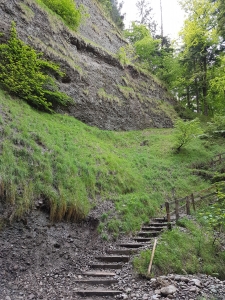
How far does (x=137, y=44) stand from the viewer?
90.0 feet

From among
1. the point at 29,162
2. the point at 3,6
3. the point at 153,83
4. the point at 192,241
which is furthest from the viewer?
the point at 153,83

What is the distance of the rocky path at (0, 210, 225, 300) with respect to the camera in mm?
5344

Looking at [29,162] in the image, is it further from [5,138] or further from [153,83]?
[153,83]

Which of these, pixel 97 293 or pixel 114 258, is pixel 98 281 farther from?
pixel 114 258

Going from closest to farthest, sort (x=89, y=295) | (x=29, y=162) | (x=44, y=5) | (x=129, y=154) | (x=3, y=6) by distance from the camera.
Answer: (x=89, y=295), (x=29, y=162), (x=3, y=6), (x=129, y=154), (x=44, y=5)

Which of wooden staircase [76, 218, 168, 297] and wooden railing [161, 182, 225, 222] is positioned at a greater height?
wooden railing [161, 182, 225, 222]

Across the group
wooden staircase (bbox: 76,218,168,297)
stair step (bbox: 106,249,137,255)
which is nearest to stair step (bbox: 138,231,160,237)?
wooden staircase (bbox: 76,218,168,297)

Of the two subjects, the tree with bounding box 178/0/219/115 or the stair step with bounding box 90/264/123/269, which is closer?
the stair step with bounding box 90/264/123/269

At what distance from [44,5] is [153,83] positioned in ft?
40.8

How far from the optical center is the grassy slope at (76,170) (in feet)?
23.4

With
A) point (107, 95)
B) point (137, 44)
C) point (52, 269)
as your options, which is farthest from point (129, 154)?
point (137, 44)

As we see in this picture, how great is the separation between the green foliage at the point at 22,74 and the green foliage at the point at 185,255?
343 inches

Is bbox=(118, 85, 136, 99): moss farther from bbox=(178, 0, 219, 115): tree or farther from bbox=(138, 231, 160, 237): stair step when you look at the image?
bbox=(138, 231, 160, 237): stair step

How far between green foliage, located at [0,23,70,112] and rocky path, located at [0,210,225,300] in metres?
6.54
